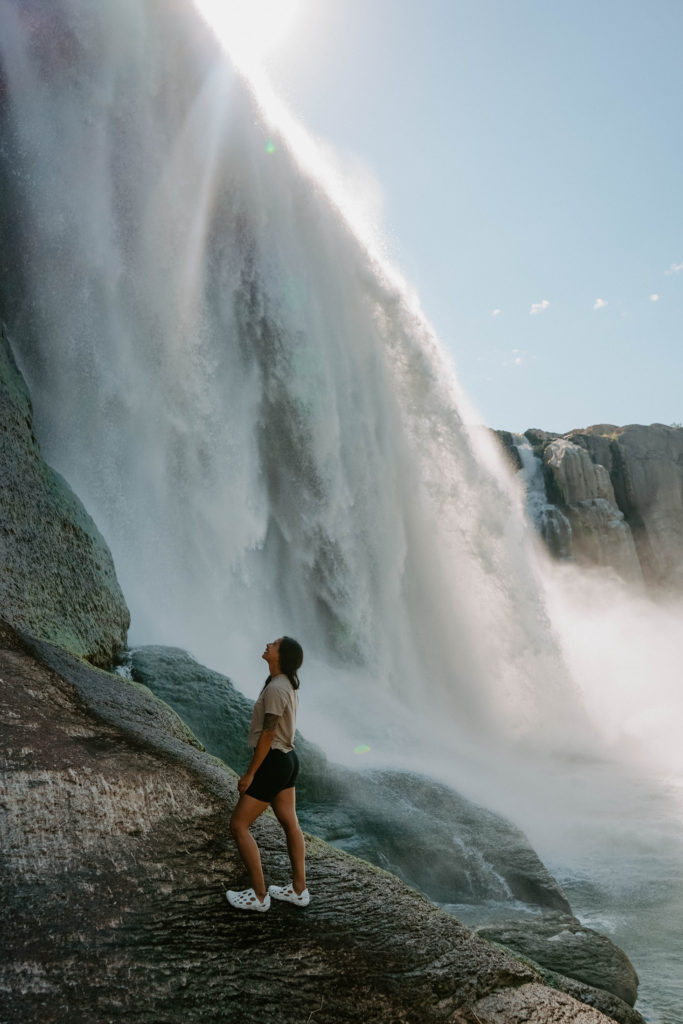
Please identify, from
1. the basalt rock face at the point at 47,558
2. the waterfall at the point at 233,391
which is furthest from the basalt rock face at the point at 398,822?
the waterfall at the point at 233,391

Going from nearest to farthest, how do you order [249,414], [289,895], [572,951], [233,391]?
[289,895]
[572,951]
[233,391]
[249,414]

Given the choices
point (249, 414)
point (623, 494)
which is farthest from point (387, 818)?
point (623, 494)

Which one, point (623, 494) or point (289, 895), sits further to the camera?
point (623, 494)

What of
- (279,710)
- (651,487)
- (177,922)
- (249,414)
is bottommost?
(177,922)

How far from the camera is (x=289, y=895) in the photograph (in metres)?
3.29

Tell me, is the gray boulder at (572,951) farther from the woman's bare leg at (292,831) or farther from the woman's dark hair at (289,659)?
the woman's dark hair at (289,659)

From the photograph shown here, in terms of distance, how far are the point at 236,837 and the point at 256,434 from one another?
10.7 meters

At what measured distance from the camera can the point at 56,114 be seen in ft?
38.1

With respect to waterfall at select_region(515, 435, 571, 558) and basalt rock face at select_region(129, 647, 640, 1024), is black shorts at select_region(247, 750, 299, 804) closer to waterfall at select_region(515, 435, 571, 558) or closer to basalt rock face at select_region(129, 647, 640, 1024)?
basalt rock face at select_region(129, 647, 640, 1024)

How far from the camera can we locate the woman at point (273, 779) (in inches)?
124

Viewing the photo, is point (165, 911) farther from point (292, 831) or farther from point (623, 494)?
point (623, 494)

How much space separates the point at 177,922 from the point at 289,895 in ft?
1.79

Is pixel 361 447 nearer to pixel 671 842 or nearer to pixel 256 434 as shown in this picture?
pixel 256 434

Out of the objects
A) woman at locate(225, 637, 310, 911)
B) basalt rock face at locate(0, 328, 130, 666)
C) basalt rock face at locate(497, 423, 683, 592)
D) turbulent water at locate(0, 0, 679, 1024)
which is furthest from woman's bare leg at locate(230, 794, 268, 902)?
basalt rock face at locate(497, 423, 683, 592)
